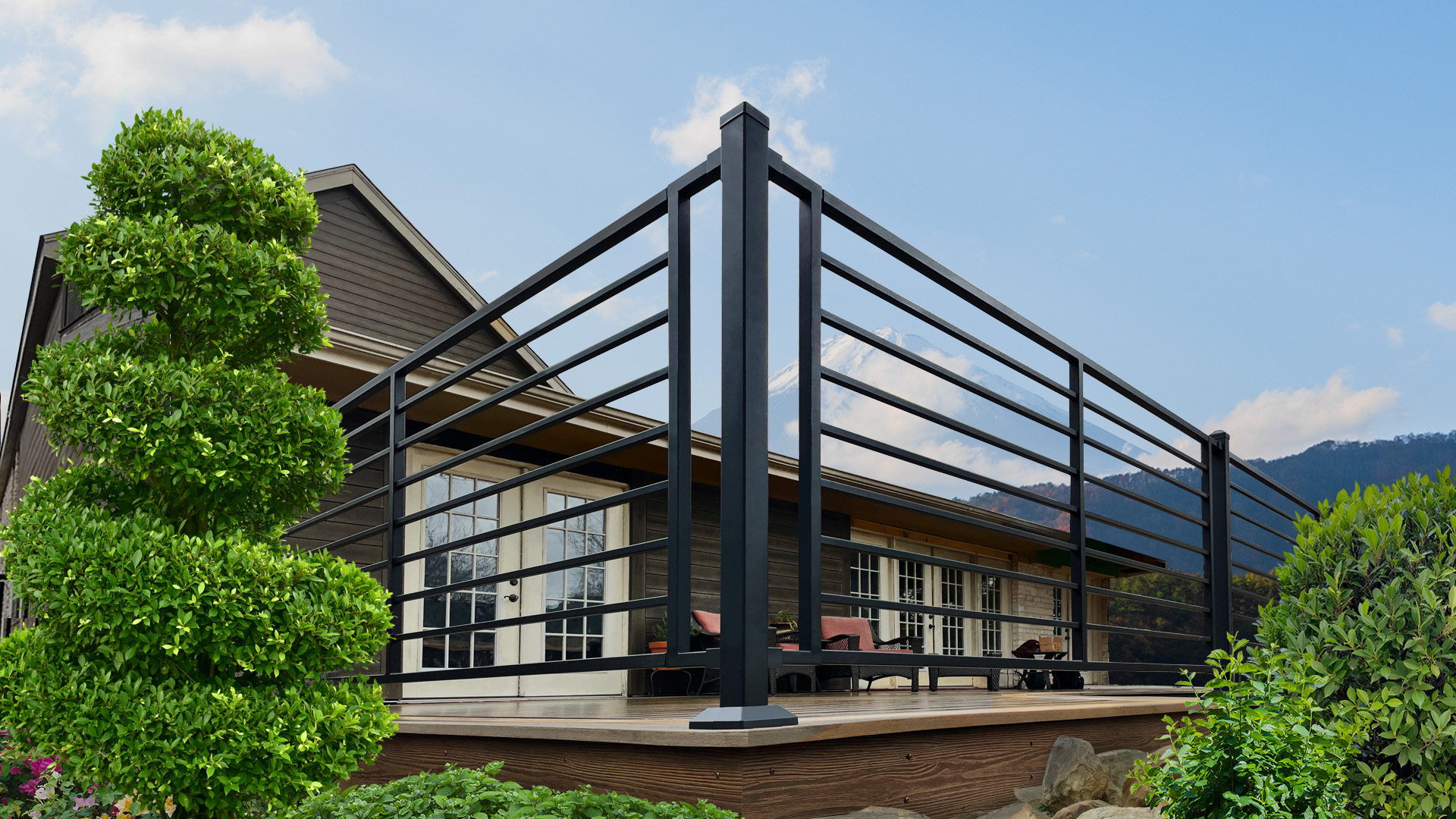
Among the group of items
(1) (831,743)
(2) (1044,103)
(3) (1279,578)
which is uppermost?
(2) (1044,103)

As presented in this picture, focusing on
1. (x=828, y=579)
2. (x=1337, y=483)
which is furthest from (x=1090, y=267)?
(x=828, y=579)

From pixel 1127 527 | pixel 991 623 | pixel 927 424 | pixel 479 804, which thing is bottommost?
pixel 991 623

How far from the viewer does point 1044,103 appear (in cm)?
4359

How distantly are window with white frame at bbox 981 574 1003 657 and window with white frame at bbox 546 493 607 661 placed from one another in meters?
7.29

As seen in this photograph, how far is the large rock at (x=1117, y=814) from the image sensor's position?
8.50ft

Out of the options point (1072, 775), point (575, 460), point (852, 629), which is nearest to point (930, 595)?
point (852, 629)

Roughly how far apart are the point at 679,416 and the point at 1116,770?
6.11ft

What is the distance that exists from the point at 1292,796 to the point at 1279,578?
1.01 m

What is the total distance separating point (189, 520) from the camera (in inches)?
104

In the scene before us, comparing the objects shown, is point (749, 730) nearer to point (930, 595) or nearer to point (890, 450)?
point (890, 450)

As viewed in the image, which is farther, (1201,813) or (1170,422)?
(1170,422)

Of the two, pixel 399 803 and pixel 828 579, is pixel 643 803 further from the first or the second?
pixel 828 579

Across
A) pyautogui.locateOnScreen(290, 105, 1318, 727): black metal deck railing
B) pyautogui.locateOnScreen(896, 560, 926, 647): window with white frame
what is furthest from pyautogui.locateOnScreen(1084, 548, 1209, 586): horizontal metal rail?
pyautogui.locateOnScreen(896, 560, 926, 647): window with white frame

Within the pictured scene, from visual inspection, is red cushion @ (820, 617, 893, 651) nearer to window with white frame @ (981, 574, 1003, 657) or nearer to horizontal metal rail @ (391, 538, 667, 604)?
window with white frame @ (981, 574, 1003, 657)
